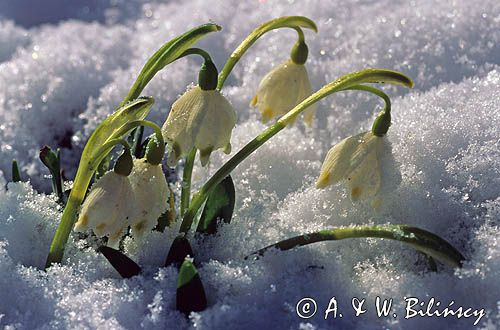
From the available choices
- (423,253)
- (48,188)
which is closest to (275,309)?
(423,253)

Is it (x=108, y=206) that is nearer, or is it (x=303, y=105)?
(x=108, y=206)

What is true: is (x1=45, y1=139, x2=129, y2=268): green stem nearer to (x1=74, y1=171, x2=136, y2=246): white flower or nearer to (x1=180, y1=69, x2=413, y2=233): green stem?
(x1=74, y1=171, x2=136, y2=246): white flower

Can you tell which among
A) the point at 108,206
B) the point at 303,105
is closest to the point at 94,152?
the point at 108,206

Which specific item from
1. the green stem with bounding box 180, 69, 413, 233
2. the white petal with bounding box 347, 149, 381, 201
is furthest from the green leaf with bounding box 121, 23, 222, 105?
the white petal with bounding box 347, 149, 381, 201

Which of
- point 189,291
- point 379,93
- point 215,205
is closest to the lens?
point 189,291

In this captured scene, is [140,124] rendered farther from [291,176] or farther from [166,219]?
[291,176]

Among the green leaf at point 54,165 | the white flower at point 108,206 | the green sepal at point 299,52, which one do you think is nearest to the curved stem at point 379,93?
the green sepal at point 299,52

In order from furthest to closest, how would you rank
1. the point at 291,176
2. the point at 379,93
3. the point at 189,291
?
the point at 291,176 < the point at 379,93 < the point at 189,291
